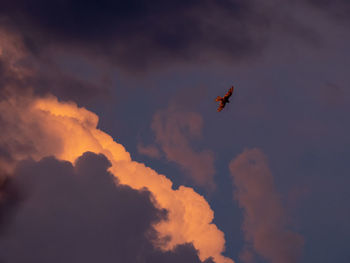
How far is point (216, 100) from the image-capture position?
12050cm
